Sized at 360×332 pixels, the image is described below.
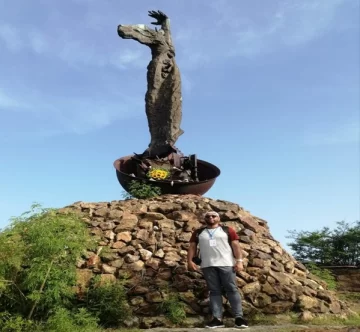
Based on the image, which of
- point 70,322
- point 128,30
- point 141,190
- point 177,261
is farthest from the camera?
point 128,30

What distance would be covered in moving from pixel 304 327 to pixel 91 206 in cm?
431

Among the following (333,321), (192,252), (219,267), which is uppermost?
(192,252)

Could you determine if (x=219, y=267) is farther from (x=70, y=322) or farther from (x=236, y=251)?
(x=70, y=322)

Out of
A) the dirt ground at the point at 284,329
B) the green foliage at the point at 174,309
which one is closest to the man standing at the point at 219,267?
the dirt ground at the point at 284,329

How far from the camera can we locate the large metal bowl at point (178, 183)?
29.8 feet

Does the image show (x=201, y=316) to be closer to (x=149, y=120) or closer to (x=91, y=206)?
(x=91, y=206)

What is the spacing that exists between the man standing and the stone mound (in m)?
0.66

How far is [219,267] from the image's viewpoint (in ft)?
17.0

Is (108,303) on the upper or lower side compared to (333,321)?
lower

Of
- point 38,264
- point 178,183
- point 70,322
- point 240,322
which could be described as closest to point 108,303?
point 70,322

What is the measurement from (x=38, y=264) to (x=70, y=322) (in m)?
0.73

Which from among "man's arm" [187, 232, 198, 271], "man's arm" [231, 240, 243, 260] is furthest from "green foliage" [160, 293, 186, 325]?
"man's arm" [231, 240, 243, 260]

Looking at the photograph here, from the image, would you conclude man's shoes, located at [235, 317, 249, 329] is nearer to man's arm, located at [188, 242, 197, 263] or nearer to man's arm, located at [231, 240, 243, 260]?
man's arm, located at [231, 240, 243, 260]

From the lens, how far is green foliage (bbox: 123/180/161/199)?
8.69 metres
